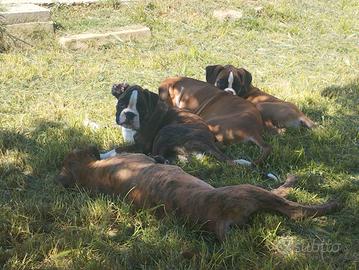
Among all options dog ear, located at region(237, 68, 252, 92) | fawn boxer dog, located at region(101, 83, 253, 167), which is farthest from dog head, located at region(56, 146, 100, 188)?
dog ear, located at region(237, 68, 252, 92)

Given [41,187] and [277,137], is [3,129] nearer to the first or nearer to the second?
[41,187]

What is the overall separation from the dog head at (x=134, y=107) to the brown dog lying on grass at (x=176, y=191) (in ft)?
2.75

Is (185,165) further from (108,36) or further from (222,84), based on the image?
(108,36)

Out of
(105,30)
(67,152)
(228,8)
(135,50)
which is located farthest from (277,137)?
(228,8)

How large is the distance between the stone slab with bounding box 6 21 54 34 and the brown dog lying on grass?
198 inches

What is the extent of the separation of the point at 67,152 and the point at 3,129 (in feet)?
3.66

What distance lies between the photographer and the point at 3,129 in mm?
6207

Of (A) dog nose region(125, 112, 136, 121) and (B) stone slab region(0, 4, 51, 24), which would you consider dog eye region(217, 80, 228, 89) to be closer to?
(A) dog nose region(125, 112, 136, 121)

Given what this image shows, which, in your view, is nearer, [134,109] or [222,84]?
[134,109]

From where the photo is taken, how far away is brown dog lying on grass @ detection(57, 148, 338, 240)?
3842 mm

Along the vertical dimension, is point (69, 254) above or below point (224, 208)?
below

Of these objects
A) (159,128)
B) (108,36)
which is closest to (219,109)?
(159,128)

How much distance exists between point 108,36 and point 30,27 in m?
1.33

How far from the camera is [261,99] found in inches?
277
